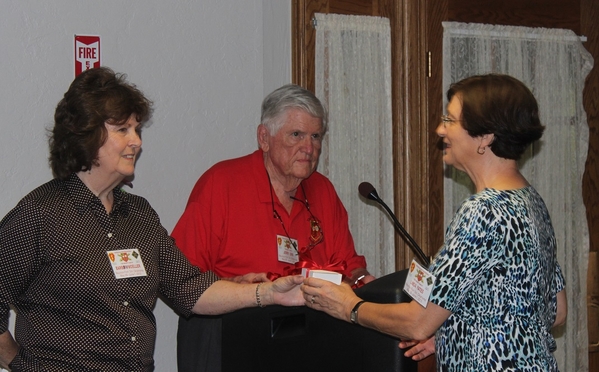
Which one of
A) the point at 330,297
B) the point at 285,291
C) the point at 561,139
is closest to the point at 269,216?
the point at 285,291

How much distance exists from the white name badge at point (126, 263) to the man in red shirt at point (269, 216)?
553mm

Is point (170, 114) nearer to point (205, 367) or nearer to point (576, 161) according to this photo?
point (205, 367)

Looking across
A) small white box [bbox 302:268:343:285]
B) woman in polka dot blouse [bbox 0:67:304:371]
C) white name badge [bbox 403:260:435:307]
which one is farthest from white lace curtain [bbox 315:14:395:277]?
white name badge [bbox 403:260:435:307]

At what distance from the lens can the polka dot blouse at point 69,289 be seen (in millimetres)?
2268

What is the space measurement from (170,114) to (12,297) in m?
1.32

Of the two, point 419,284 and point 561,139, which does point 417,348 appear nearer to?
A: point 419,284

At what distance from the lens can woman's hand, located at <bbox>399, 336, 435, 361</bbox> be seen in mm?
2371

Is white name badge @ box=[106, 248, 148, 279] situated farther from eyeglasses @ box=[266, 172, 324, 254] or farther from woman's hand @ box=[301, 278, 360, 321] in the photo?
eyeglasses @ box=[266, 172, 324, 254]

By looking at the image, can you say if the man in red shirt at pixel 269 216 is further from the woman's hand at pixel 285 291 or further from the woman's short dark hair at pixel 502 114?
the woman's short dark hair at pixel 502 114

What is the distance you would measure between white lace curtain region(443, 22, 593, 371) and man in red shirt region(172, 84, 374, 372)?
3.95 ft

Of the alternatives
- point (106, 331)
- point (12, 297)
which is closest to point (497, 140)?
point (106, 331)

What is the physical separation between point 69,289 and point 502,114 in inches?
54.7

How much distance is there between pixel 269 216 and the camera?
3166mm

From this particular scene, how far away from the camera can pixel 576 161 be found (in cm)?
406
